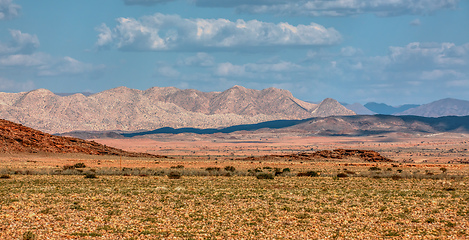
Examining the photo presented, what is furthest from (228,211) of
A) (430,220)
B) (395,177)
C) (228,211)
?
(395,177)

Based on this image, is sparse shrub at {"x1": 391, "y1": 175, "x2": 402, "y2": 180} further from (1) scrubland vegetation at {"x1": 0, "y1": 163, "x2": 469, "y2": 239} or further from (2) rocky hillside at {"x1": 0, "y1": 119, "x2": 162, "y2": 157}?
(2) rocky hillside at {"x1": 0, "y1": 119, "x2": 162, "y2": 157}

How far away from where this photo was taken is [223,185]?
35.8 meters

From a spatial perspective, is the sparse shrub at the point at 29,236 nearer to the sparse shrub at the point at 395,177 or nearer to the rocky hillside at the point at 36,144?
the sparse shrub at the point at 395,177

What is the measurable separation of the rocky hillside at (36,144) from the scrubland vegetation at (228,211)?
45190mm

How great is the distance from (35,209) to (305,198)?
537 inches

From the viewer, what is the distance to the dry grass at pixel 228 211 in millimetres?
19422

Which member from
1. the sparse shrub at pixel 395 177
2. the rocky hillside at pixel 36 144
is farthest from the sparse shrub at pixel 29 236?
the rocky hillside at pixel 36 144

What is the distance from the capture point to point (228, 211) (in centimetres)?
2391

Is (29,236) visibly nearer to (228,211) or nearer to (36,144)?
(228,211)

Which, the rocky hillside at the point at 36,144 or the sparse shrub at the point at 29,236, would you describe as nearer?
the sparse shrub at the point at 29,236

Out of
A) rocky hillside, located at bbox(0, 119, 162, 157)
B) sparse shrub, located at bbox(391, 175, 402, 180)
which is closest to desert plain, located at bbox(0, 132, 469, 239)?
sparse shrub, located at bbox(391, 175, 402, 180)

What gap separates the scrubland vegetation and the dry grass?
0.04 meters

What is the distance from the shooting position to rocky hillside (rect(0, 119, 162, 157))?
7844 cm

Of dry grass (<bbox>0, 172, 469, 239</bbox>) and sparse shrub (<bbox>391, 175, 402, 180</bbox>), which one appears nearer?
dry grass (<bbox>0, 172, 469, 239</bbox>)
